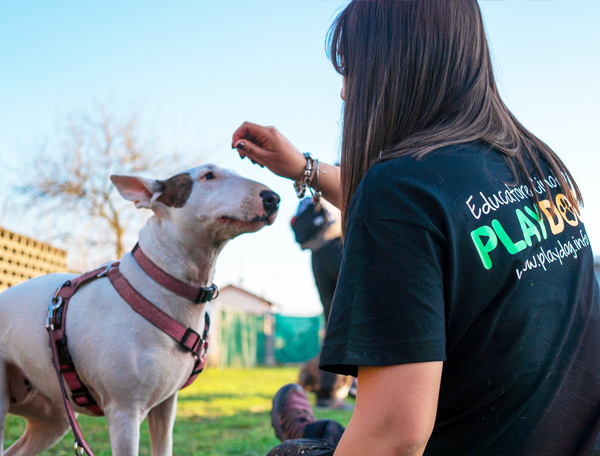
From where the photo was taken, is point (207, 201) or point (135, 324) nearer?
point (135, 324)

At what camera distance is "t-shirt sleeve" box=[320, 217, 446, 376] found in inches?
35.5

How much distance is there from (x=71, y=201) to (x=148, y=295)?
19.5 m

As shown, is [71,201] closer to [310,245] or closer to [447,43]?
[310,245]

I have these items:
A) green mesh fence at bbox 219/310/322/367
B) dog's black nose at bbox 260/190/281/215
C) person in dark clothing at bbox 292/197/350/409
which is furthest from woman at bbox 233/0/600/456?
green mesh fence at bbox 219/310/322/367

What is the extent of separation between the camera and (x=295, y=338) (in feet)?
77.4

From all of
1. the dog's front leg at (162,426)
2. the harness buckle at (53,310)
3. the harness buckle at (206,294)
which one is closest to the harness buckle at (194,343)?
the harness buckle at (206,294)

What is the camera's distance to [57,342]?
2.23 meters

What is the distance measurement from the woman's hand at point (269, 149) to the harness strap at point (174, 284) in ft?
2.16

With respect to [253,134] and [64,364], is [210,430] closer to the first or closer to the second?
[64,364]

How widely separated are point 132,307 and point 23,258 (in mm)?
6061

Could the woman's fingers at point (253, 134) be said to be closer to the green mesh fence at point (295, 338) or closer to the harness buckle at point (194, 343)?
the harness buckle at point (194, 343)

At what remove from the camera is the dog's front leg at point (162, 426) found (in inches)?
97.6

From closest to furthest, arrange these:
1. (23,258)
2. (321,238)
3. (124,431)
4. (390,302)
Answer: (390,302)
(124,431)
(321,238)
(23,258)

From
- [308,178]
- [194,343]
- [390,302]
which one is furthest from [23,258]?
[390,302]
